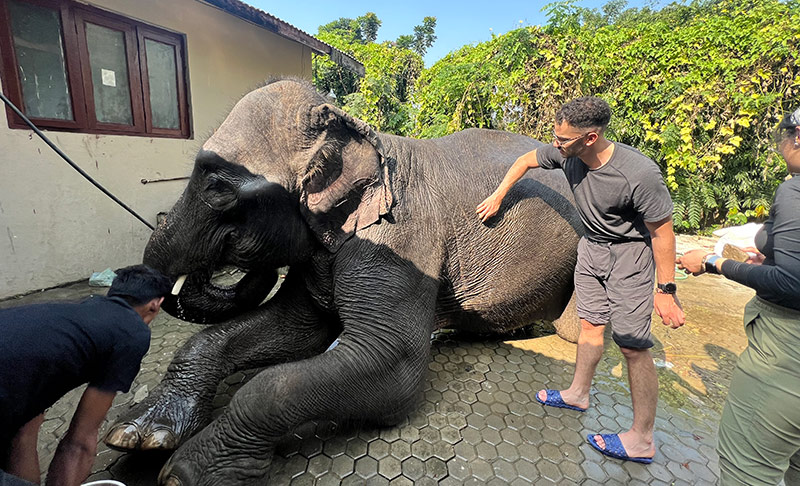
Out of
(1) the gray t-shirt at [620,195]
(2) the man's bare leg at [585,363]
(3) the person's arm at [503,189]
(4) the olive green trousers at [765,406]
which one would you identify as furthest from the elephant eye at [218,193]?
(4) the olive green trousers at [765,406]

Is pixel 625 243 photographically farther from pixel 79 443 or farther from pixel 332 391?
pixel 79 443

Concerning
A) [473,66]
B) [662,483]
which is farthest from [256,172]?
[473,66]

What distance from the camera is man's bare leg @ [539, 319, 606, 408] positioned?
2438 millimetres

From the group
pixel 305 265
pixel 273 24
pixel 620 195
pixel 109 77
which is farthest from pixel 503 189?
pixel 109 77

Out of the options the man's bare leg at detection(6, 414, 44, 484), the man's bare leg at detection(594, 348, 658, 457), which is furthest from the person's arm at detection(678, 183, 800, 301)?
the man's bare leg at detection(6, 414, 44, 484)

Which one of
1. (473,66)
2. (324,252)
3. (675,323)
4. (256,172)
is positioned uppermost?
(473,66)

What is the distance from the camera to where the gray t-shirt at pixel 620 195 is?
1.96 metres

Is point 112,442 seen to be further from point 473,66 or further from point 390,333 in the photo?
point 473,66

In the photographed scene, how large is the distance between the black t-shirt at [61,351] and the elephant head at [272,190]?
58 centimetres

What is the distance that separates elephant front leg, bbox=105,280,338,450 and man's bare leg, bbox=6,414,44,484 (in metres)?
0.27

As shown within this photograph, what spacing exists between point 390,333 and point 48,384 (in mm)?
1368

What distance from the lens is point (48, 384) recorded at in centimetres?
145

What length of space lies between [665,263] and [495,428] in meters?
1.26

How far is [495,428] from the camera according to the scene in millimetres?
2363
